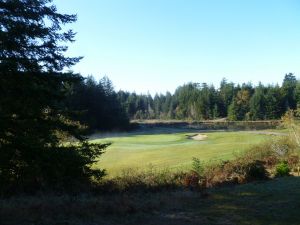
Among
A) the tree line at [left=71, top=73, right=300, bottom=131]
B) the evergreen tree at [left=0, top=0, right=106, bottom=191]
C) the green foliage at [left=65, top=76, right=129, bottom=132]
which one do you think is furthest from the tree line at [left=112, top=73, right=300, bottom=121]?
the evergreen tree at [left=0, top=0, right=106, bottom=191]

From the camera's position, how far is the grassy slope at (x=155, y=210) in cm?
789

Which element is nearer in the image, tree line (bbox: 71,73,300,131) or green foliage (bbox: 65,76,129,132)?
green foliage (bbox: 65,76,129,132)

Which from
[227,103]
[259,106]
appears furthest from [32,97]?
[227,103]

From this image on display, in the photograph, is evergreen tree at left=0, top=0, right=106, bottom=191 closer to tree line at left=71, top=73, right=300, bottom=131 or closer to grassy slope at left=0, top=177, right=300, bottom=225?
grassy slope at left=0, top=177, right=300, bottom=225

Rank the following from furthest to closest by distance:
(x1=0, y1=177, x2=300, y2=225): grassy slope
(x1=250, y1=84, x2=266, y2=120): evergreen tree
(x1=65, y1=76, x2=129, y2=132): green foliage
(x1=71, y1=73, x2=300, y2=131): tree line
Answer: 1. (x1=250, y1=84, x2=266, y2=120): evergreen tree
2. (x1=71, y1=73, x2=300, y2=131): tree line
3. (x1=65, y1=76, x2=129, y2=132): green foliage
4. (x1=0, y1=177, x2=300, y2=225): grassy slope

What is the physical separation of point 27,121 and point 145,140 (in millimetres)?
41218

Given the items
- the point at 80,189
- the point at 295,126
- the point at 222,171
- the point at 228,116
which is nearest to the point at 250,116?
the point at 228,116

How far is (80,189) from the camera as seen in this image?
1292cm

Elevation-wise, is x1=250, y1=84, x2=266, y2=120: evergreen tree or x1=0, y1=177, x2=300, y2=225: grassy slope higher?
x1=250, y1=84, x2=266, y2=120: evergreen tree

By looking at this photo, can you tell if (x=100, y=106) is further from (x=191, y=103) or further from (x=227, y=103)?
(x=191, y=103)

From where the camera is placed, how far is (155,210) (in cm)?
909

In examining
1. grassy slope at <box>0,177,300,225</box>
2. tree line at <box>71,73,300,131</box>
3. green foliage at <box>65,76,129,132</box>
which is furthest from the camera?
tree line at <box>71,73,300,131</box>

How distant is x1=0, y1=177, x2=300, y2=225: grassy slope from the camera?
7.89 meters

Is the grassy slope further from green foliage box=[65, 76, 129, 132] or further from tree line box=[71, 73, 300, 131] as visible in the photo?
green foliage box=[65, 76, 129, 132]
